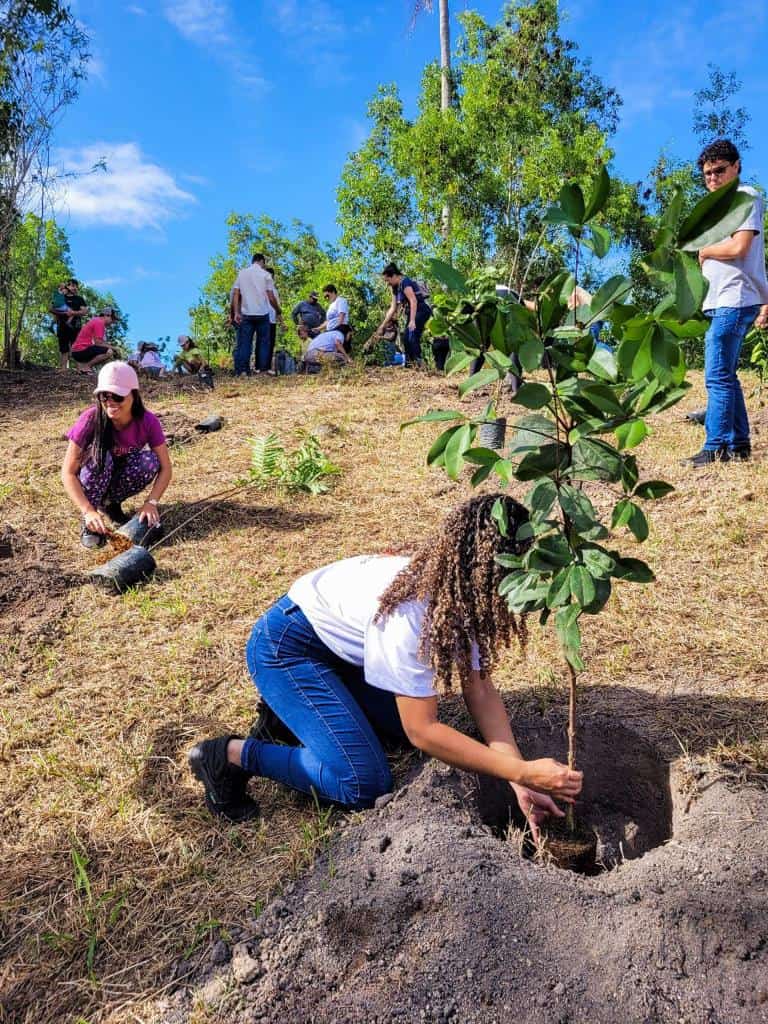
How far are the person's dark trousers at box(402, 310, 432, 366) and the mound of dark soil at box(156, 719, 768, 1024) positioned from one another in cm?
830

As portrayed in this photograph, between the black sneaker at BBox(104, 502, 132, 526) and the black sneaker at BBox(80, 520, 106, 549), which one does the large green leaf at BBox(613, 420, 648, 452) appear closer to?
the black sneaker at BBox(80, 520, 106, 549)

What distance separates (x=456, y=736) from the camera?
2.08 m

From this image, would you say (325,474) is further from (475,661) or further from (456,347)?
(456,347)

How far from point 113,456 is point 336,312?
665cm

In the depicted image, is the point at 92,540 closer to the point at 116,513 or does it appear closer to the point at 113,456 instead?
the point at 116,513

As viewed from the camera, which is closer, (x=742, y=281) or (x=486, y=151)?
(x=742, y=281)

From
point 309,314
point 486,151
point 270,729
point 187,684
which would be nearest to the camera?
point 270,729

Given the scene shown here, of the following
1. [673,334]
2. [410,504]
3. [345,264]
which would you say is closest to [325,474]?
[410,504]

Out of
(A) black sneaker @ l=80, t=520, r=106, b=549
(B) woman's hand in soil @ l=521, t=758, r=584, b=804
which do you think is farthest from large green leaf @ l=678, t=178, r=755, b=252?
(A) black sneaker @ l=80, t=520, r=106, b=549

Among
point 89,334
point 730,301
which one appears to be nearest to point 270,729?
point 730,301

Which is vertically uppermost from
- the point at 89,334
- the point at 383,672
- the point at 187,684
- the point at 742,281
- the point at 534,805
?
the point at 742,281

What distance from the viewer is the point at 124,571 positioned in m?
4.05

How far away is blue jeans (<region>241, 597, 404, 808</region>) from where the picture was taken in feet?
7.67

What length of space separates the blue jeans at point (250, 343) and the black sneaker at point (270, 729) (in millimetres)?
7792
